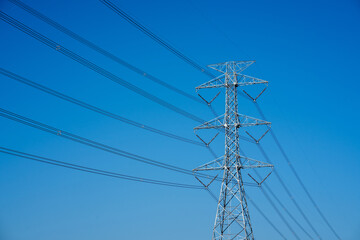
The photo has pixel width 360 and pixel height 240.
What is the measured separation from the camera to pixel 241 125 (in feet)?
109

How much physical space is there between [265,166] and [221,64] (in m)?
10.0

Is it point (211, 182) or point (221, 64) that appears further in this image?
point (221, 64)

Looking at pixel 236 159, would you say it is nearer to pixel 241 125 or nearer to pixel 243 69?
pixel 241 125

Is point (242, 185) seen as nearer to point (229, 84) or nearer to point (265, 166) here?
point (265, 166)

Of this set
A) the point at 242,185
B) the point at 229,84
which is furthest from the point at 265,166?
the point at 229,84

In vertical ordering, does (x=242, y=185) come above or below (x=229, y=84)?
below

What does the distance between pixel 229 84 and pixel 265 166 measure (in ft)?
25.6

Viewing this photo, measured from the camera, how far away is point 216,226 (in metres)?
30.4

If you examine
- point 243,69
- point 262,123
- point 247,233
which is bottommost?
point 247,233

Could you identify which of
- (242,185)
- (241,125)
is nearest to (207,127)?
(241,125)

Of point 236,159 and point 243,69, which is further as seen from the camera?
point 243,69

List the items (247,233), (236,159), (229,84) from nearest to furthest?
1. (247,233)
2. (236,159)
3. (229,84)

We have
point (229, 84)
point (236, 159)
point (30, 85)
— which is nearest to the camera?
point (30, 85)

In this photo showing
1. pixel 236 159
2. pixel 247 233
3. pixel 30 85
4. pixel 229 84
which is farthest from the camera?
pixel 229 84
